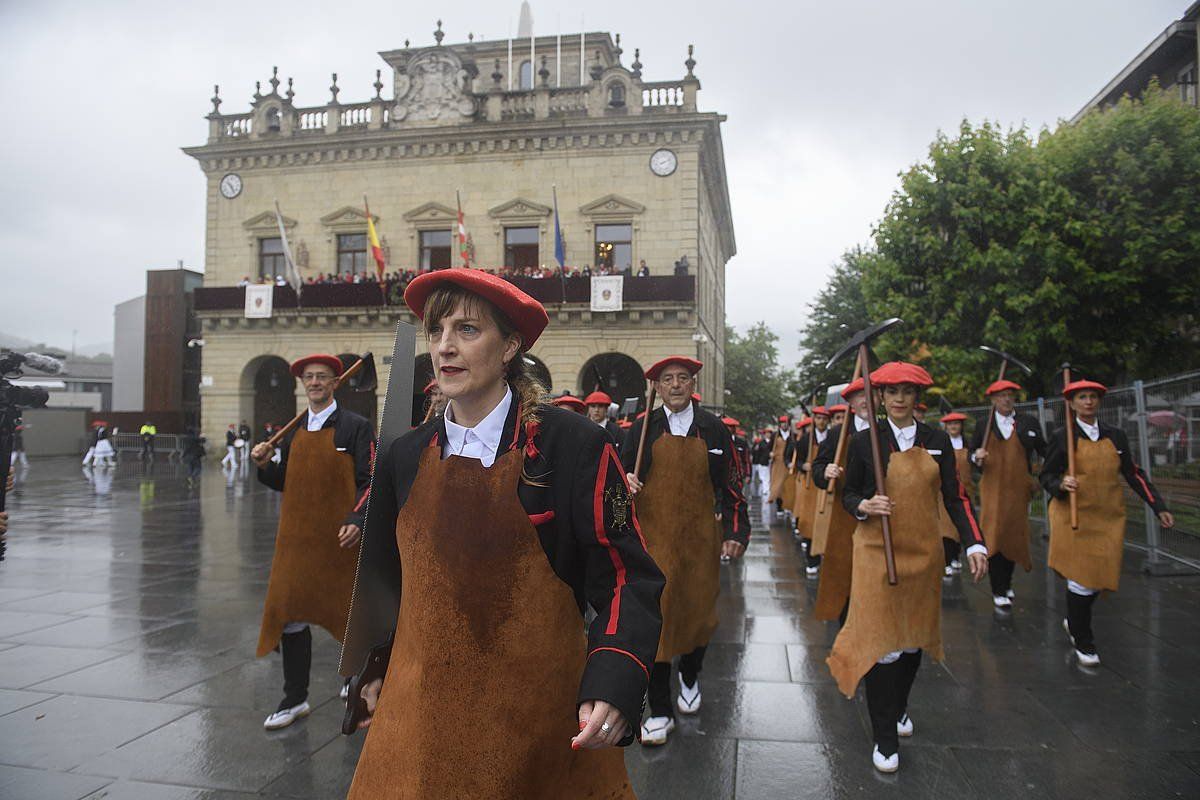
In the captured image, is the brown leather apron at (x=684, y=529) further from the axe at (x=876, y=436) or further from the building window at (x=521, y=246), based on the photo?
the building window at (x=521, y=246)

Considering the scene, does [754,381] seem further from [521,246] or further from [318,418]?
[318,418]

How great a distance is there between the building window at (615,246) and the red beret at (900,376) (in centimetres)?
2251

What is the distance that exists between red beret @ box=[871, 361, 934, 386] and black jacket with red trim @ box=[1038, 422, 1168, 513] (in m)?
2.53

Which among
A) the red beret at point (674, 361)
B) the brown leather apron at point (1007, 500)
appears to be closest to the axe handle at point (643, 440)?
the red beret at point (674, 361)

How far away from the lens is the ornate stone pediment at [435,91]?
27.7 metres

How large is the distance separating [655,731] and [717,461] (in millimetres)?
1645

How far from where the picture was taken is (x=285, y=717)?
4.32 meters

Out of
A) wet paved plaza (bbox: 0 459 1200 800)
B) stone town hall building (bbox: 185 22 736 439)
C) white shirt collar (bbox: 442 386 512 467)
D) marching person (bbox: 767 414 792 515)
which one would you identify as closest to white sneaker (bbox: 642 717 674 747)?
wet paved plaza (bbox: 0 459 1200 800)

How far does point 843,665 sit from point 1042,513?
37.1ft

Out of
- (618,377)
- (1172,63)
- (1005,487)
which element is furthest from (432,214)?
(1172,63)

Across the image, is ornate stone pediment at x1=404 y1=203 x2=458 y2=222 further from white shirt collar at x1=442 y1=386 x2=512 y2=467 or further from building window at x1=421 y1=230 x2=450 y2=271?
white shirt collar at x1=442 y1=386 x2=512 y2=467

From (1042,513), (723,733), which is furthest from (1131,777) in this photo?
(1042,513)

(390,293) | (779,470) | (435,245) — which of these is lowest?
(779,470)

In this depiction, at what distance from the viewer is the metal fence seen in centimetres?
835
